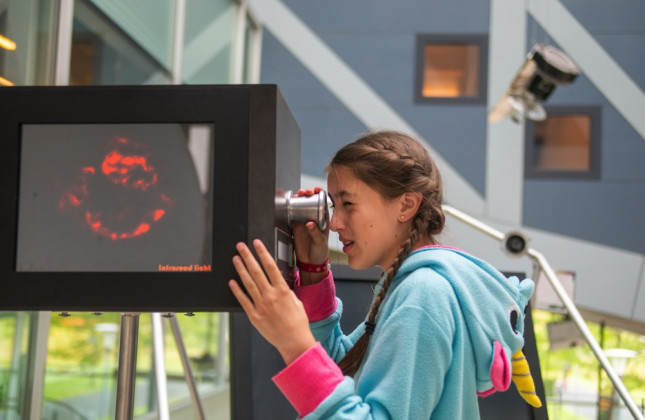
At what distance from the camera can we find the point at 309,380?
0.86m

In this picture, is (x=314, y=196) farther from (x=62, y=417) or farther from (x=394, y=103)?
(x=394, y=103)

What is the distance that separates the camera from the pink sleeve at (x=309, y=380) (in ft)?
2.82

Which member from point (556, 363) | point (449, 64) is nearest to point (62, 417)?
point (556, 363)

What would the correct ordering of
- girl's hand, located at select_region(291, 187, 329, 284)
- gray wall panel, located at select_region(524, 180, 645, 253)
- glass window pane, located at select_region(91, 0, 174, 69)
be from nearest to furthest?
girl's hand, located at select_region(291, 187, 329, 284), glass window pane, located at select_region(91, 0, 174, 69), gray wall panel, located at select_region(524, 180, 645, 253)

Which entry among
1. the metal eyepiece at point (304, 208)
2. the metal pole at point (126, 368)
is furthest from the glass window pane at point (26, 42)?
the metal eyepiece at point (304, 208)

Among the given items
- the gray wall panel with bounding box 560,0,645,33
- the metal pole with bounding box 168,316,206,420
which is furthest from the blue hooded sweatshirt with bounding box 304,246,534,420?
the gray wall panel with bounding box 560,0,645,33

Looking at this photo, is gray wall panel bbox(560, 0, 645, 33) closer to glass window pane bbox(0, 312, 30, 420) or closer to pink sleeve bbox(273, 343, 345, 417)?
glass window pane bbox(0, 312, 30, 420)

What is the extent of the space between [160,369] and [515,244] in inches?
53.7

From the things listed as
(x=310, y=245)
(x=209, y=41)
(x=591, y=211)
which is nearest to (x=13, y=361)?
(x=310, y=245)

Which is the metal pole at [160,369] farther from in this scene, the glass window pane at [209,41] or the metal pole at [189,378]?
the glass window pane at [209,41]

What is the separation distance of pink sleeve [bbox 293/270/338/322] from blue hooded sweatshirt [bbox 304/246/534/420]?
0.79 feet

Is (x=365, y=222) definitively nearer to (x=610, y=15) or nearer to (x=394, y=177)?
(x=394, y=177)

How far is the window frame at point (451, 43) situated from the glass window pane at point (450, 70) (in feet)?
0.11

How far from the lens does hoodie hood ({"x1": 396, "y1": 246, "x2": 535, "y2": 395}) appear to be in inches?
36.5
